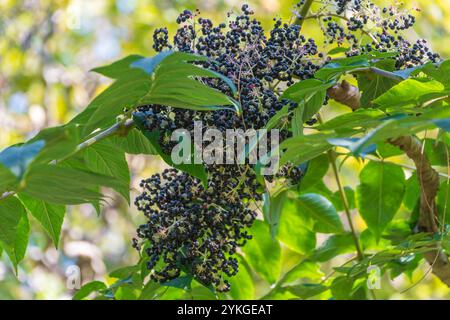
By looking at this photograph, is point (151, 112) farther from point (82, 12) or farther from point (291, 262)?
point (82, 12)

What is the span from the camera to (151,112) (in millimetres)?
1270

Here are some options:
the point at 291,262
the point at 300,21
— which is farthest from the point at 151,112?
the point at 291,262

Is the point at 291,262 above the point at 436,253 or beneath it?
above

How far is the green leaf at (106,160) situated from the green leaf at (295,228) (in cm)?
52

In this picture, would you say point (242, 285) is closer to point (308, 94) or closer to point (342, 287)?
point (342, 287)

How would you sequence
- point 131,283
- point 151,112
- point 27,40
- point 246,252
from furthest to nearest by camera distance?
point 27,40 < point 246,252 < point 131,283 < point 151,112

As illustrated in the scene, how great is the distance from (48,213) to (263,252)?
60 centimetres

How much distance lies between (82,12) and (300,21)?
4.98m

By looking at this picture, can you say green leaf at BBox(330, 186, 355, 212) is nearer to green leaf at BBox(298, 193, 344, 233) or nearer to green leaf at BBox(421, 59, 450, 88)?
green leaf at BBox(298, 193, 344, 233)

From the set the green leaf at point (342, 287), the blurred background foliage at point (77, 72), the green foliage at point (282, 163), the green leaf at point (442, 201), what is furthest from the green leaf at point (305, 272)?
the blurred background foliage at point (77, 72)

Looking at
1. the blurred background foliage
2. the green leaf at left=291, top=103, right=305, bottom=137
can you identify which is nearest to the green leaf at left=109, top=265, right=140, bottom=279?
the green leaf at left=291, top=103, right=305, bottom=137

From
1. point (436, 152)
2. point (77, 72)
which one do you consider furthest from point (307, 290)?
point (77, 72)

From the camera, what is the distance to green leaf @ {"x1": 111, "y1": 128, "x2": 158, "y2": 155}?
1.46 metres

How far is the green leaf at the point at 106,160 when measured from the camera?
4.71 ft
